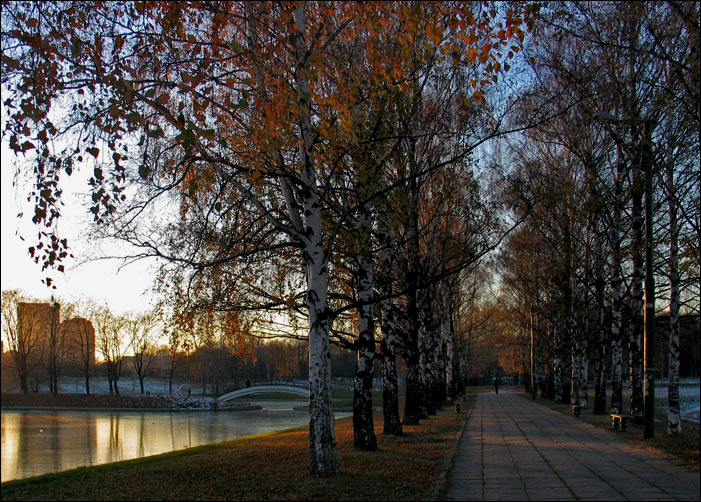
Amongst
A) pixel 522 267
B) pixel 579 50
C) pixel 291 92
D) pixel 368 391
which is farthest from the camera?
pixel 522 267

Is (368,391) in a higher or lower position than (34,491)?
higher

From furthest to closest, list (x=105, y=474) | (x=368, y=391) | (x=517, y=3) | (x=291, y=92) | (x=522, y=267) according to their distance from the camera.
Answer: (x=522, y=267), (x=368, y=391), (x=105, y=474), (x=291, y=92), (x=517, y=3)

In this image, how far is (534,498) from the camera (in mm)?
7965

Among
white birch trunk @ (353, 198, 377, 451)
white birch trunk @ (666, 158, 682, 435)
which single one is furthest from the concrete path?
white birch trunk @ (353, 198, 377, 451)

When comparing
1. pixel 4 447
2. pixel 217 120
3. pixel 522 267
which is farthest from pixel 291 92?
pixel 522 267

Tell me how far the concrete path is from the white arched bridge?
4688 cm

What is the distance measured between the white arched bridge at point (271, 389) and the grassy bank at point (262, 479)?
160ft

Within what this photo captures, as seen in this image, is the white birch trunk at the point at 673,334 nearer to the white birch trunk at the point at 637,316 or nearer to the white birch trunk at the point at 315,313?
the white birch trunk at the point at 637,316

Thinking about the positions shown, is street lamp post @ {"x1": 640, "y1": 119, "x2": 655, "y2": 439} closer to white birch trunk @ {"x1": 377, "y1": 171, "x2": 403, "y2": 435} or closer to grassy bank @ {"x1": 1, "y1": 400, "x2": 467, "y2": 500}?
grassy bank @ {"x1": 1, "y1": 400, "x2": 467, "y2": 500}

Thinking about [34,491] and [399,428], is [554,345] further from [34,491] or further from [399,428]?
[34,491]

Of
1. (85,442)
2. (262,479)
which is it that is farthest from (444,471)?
(85,442)

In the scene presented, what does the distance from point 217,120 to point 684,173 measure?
12.1 metres

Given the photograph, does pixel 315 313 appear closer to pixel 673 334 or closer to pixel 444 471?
pixel 444 471

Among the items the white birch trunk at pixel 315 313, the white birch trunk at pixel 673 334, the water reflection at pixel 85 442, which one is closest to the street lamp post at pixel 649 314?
the white birch trunk at pixel 673 334
